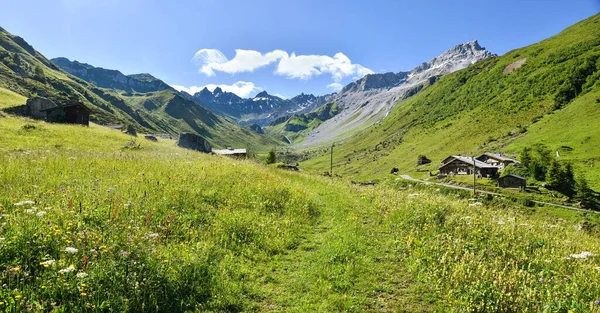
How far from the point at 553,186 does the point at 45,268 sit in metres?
96.7

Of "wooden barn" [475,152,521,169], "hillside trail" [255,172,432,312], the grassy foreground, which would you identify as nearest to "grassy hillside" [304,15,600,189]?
"wooden barn" [475,152,521,169]

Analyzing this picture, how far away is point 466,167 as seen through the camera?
9888 centimetres

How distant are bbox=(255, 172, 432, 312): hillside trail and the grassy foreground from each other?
0.14ft

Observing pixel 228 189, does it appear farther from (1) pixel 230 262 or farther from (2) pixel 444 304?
(2) pixel 444 304

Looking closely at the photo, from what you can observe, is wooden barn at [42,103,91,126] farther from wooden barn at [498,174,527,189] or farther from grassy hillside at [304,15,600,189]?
grassy hillside at [304,15,600,189]

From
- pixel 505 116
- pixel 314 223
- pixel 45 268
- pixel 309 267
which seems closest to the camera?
pixel 45 268

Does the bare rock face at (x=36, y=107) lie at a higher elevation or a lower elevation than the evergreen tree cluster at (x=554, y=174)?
higher

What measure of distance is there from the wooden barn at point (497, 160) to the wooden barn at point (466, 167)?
129 inches

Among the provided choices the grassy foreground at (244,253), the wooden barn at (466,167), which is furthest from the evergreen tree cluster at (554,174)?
the grassy foreground at (244,253)

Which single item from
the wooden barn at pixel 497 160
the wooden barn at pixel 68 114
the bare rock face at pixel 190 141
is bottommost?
the wooden barn at pixel 497 160

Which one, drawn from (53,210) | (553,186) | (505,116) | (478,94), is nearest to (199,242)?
(53,210)

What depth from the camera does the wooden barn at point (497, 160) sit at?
310 ft

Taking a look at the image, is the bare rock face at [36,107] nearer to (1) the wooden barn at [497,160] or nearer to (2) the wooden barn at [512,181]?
(2) the wooden barn at [512,181]

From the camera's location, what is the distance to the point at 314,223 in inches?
515
